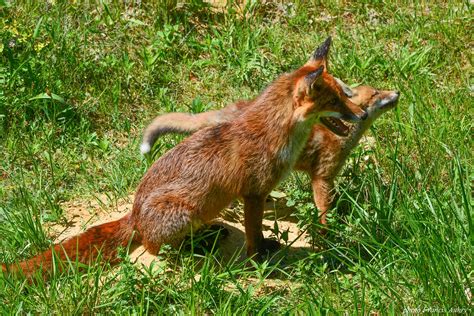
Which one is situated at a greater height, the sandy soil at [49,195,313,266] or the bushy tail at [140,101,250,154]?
the bushy tail at [140,101,250,154]

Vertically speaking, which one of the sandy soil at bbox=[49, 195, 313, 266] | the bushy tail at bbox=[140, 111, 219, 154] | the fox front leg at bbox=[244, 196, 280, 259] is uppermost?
the bushy tail at bbox=[140, 111, 219, 154]

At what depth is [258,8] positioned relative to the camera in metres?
9.66

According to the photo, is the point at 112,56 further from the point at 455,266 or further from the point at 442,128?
the point at 455,266

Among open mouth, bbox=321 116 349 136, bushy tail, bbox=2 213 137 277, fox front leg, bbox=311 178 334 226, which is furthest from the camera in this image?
fox front leg, bbox=311 178 334 226

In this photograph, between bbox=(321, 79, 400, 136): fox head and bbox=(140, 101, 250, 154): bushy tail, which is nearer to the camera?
bbox=(140, 101, 250, 154): bushy tail

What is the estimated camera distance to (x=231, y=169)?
6.42 meters

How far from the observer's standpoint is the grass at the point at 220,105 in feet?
17.7

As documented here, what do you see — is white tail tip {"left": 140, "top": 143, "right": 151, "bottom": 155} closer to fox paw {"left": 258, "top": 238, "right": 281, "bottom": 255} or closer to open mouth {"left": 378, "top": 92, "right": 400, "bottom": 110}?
fox paw {"left": 258, "top": 238, "right": 281, "bottom": 255}

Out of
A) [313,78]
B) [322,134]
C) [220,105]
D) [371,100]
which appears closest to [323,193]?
[322,134]

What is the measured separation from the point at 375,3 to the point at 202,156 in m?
4.30

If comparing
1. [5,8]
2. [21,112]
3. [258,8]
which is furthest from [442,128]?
[5,8]

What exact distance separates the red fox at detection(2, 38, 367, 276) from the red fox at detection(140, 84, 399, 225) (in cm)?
45

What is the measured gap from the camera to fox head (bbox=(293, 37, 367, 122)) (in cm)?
627

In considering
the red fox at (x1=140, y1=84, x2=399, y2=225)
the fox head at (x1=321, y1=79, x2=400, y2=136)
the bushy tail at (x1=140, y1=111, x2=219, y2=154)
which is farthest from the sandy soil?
the fox head at (x1=321, y1=79, x2=400, y2=136)
